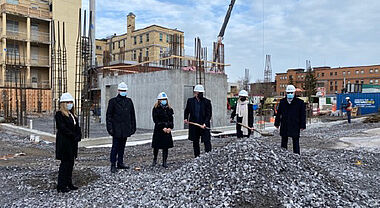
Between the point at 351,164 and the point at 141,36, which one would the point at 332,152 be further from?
the point at 141,36

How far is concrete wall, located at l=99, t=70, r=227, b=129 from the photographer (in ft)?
44.8

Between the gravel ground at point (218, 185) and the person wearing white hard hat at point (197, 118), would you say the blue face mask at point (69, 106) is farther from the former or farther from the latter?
the person wearing white hard hat at point (197, 118)

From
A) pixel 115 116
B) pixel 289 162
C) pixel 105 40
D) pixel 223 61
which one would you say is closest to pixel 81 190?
pixel 115 116

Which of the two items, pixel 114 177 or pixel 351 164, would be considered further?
pixel 351 164

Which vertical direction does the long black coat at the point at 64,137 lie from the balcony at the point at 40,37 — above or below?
below

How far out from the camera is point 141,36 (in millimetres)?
51531

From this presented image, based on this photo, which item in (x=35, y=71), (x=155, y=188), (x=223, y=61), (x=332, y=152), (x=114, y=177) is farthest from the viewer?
(x=35, y=71)

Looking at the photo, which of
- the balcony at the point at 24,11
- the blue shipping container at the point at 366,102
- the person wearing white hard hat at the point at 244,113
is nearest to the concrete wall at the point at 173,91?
the person wearing white hard hat at the point at 244,113

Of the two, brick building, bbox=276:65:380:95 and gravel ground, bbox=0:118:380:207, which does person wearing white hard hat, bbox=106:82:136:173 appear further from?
brick building, bbox=276:65:380:95

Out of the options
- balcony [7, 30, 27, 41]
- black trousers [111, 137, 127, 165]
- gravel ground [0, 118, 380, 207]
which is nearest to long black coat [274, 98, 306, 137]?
gravel ground [0, 118, 380, 207]

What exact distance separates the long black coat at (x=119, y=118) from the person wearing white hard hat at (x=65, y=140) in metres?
1.01

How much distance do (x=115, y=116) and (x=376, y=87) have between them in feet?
117

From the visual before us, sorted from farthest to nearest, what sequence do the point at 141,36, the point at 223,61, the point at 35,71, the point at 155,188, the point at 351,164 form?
the point at 141,36, the point at 35,71, the point at 223,61, the point at 351,164, the point at 155,188

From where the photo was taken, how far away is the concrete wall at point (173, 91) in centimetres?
1365
